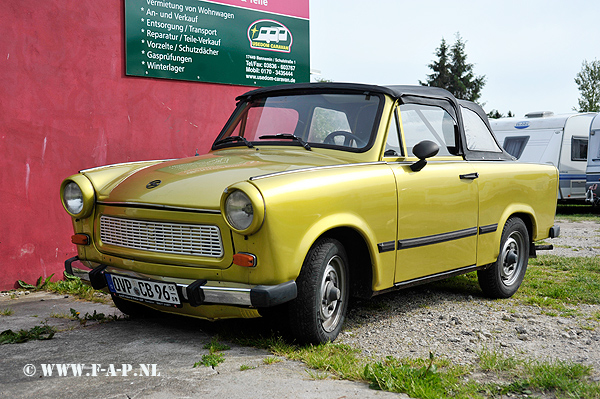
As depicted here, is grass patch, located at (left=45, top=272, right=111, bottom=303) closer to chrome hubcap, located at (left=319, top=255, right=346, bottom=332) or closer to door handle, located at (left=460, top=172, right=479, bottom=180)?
chrome hubcap, located at (left=319, top=255, right=346, bottom=332)

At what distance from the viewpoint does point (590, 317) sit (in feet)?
15.9

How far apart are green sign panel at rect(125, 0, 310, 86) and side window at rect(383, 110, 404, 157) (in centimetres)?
356

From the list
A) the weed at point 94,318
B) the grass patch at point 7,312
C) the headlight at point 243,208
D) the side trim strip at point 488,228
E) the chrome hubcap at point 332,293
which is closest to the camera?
the headlight at point 243,208

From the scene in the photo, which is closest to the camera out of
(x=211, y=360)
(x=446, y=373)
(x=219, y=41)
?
(x=446, y=373)

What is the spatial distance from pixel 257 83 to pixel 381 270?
4.65m

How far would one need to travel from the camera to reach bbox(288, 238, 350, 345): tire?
11.9 ft

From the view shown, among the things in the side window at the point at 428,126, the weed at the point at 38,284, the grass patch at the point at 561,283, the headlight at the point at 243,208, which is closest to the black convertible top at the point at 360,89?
the side window at the point at 428,126

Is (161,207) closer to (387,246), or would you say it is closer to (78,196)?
(78,196)

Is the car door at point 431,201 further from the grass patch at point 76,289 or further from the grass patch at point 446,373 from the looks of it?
the grass patch at point 76,289

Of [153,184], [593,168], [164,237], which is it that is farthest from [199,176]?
[593,168]

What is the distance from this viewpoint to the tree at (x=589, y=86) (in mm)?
37875

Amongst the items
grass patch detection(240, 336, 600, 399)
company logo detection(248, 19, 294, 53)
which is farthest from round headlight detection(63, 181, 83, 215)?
company logo detection(248, 19, 294, 53)

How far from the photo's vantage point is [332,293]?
3.90 meters

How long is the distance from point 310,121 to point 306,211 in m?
1.38
